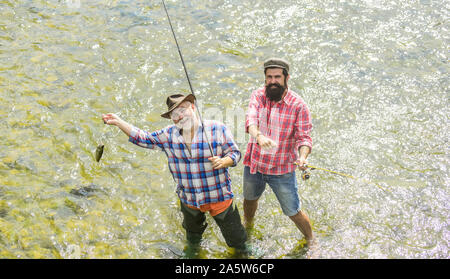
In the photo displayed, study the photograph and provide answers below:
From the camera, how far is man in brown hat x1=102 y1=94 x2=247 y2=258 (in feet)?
14.4

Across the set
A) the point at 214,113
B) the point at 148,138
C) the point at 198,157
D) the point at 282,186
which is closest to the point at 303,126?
the point at 282,186

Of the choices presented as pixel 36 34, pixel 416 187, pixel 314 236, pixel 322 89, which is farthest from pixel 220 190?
pixel 36 34

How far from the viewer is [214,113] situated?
8766 millimetres

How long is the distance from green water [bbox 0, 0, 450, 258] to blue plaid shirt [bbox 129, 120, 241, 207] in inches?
55.8

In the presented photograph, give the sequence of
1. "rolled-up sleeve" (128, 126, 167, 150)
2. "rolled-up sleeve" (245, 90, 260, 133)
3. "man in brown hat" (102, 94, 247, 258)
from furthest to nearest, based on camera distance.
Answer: "rolled-up sleeve" (245, 90, 260, 133)
"rolled-up sleeve" (128, 126, 167, 150)
"man in brown hat" (102, 94, 247, 258)

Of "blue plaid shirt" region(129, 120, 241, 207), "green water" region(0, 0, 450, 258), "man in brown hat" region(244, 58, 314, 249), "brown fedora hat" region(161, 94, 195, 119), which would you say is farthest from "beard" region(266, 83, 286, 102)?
"green water" region(0, 0, 450, 258)

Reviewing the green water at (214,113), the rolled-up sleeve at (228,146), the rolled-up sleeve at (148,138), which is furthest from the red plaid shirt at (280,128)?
the green water at (214,113)

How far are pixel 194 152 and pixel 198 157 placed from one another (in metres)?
0.08

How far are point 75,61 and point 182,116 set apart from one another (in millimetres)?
6484

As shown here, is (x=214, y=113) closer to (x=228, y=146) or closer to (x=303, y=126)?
(x=303, y=126)

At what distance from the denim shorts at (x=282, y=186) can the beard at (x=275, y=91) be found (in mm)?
991

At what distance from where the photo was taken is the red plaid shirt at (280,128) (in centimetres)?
473

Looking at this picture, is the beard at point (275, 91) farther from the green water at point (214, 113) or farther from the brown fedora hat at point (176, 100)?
the green water at point (214, 113)

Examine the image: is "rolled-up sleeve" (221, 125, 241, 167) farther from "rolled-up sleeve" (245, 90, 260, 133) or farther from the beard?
the beard
